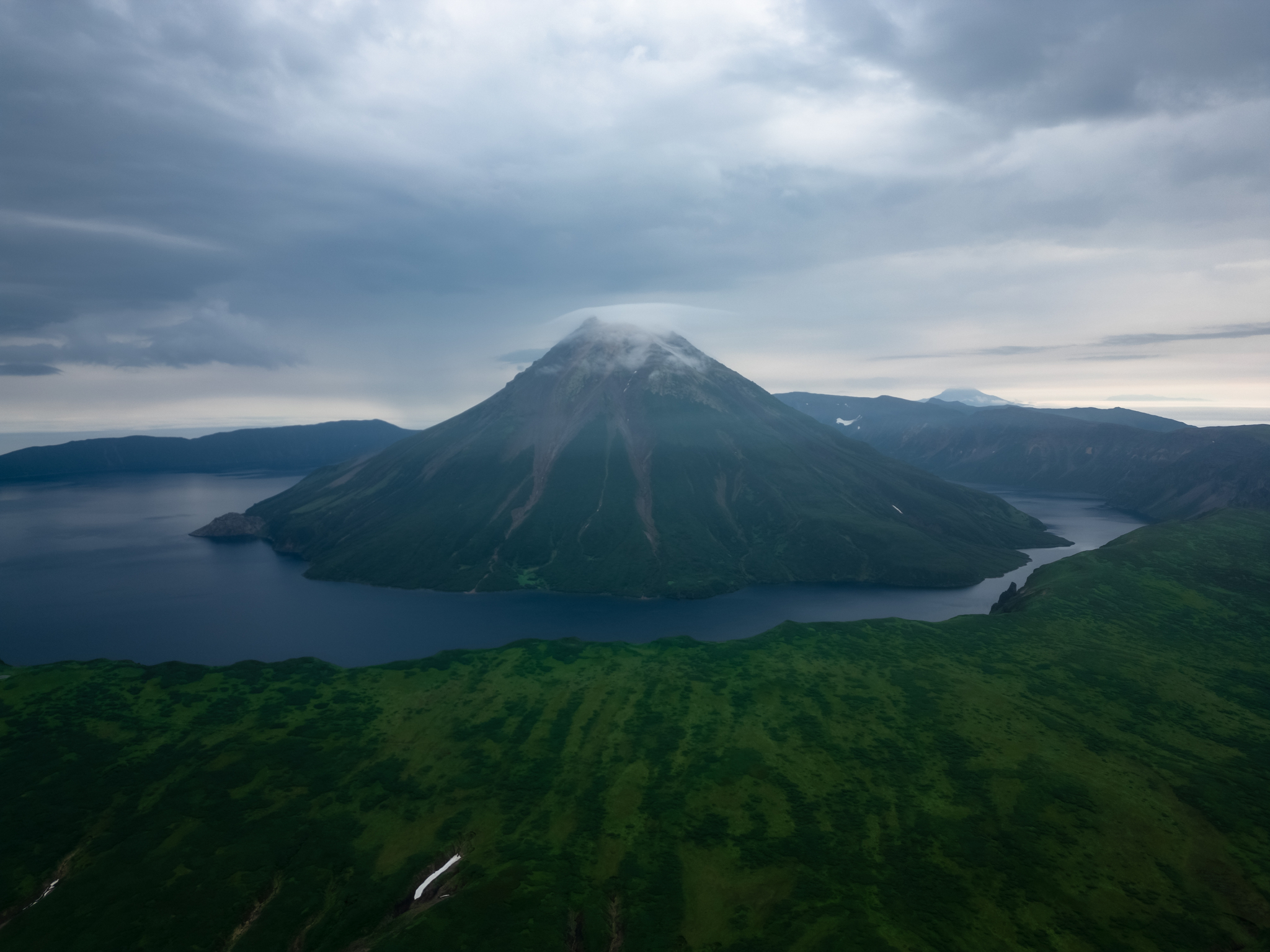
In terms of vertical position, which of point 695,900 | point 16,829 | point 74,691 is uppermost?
point 74,691

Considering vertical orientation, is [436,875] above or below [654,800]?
below

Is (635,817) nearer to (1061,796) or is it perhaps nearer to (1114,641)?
(1061,796)

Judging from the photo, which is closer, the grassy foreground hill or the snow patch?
the grassy foreground hill

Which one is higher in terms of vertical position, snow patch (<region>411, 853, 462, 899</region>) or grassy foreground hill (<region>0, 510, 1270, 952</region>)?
grassy foreground hill (<region>0, 510, 1270, 952</region>)

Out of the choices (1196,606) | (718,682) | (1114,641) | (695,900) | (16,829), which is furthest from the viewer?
(1196,606)

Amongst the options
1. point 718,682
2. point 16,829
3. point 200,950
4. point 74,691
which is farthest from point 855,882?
point 74,691

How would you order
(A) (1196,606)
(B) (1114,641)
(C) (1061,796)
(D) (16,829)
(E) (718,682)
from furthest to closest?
1. (A) (1196,606)
2. (B) (1114,641)
3. (E) (718,682)
4. (C) (1061,796)
5. (D) (16,829)

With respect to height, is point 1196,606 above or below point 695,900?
above

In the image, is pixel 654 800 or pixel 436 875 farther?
pixel 654 800
